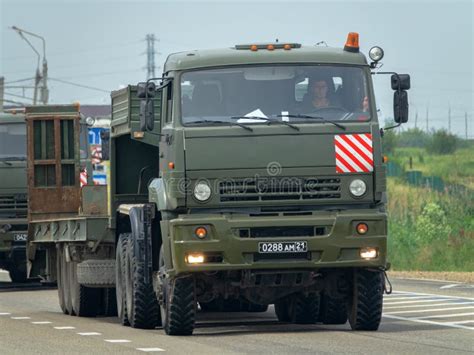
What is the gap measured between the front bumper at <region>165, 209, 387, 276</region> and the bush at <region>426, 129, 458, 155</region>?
70.3 metres

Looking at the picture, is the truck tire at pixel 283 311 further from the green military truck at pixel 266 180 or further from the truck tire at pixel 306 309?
the green military truck at pixel 266 180

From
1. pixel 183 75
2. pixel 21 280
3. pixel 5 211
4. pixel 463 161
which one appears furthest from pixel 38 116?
pixel 463 161

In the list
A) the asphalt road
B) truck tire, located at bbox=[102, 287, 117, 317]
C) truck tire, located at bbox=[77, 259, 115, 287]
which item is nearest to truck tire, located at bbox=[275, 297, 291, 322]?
the asphalt road

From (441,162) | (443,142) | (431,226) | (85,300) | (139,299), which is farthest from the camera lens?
(443,142)

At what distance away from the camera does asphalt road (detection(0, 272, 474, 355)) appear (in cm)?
1512

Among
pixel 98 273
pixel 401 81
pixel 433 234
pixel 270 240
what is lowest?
pixel 433 234

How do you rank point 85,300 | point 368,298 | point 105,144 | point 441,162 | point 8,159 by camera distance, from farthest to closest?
point 441,162 → point 8,159 → point 85,300 → point 105,144 → point 368,298

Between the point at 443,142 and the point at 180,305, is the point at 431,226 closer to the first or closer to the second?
the point at 180,305

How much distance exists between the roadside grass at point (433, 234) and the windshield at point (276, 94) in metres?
17.4

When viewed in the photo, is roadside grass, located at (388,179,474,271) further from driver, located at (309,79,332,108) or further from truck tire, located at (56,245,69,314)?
driver, located at (309,79,332,108)

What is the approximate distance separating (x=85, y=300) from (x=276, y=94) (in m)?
6.47

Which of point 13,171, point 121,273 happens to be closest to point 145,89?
point 121,273

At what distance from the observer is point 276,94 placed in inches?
661

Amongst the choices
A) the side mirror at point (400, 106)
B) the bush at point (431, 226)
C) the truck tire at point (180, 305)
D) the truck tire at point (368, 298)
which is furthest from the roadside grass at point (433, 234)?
the truck tire at point (180, 305)
